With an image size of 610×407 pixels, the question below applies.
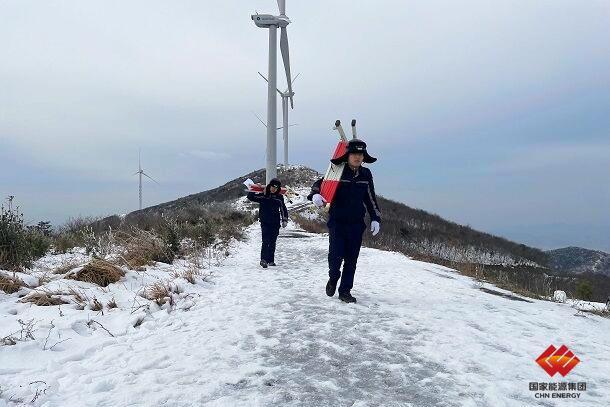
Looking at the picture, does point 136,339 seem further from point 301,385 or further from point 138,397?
point 301,385

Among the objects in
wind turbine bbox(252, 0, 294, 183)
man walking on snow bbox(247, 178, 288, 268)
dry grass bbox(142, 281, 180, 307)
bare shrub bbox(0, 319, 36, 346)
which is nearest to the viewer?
bare shrub bbox(0, 319, 36, 346)

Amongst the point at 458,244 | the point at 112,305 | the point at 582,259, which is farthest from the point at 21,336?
the point at 582,259

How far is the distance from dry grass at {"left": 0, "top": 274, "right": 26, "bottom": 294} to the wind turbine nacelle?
55.9 ft

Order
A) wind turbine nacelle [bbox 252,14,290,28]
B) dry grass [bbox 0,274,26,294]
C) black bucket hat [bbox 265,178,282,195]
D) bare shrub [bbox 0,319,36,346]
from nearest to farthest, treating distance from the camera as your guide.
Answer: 1. bare shrub [bbox 0,319,36,346]
2. dry grass [bbox 0,274,26,294]
3. black bucket hat [bbox 265,178,282,195]
4. wind turbine nacelle [bbox 252,14,290,28]

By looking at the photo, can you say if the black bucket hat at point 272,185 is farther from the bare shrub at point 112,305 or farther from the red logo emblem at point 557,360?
the red logo emblem at point 557,360

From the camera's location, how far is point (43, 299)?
457 centimetres

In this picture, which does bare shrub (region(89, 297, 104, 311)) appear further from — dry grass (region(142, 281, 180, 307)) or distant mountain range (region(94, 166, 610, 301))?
distant mountain range (region(94, 166, 610, 301))

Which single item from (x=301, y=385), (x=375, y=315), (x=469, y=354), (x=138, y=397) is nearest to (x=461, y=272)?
(x=375, y=315)

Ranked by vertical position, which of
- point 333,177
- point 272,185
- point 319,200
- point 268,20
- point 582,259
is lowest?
point 582,259

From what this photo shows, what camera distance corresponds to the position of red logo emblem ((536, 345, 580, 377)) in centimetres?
339

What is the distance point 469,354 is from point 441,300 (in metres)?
2.33

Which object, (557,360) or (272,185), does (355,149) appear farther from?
(272,185)

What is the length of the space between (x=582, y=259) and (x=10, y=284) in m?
53.8

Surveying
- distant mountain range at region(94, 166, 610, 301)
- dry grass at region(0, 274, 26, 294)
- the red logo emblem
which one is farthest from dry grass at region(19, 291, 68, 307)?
distant mountain range at region(94, 166, 610, 301)
